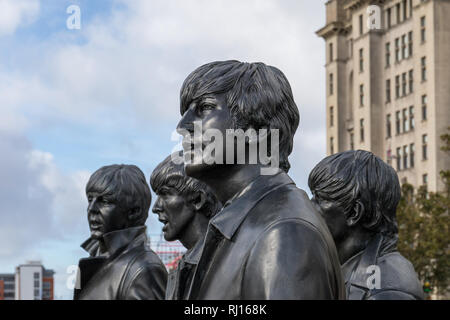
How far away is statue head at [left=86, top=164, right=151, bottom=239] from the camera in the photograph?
28.3 feet

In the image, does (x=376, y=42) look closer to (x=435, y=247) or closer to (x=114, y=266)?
(x=435, y=247)

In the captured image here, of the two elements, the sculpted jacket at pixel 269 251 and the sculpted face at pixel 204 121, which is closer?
the sculpted jacket at pixel 269 251

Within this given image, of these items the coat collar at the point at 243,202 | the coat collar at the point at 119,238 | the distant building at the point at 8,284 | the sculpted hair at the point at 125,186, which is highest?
the sculpted hair at the point at 125,186

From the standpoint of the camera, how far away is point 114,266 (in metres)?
8.07

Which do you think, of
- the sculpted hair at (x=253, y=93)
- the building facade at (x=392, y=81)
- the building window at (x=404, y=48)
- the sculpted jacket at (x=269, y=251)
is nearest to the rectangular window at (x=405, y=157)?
the building facade at (x=392, y=81)

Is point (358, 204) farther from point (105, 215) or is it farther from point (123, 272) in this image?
point (105, 215)

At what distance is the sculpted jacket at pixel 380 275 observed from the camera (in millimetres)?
6496

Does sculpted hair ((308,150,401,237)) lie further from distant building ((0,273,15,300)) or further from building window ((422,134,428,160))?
distant building ((0,273,15,300))

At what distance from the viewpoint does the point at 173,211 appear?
8258mm

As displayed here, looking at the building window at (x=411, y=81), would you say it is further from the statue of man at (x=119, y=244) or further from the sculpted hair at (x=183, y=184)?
the sculpted hair at (x=183, y=184)

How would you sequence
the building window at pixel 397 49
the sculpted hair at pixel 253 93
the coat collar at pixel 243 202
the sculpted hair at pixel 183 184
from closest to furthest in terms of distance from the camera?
the coat collar at pixel 243 202
the sculpted hair at pixel 253 93
the sculpted hair at pixel 183 184
the building window at pixel 397 49

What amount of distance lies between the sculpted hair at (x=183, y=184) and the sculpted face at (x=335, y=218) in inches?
44.7

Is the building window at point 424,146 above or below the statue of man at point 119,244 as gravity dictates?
above

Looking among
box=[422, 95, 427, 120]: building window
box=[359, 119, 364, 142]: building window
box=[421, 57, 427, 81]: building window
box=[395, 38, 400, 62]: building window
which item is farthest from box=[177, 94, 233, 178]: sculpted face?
box=[359, 119, 364, 142]: building window
